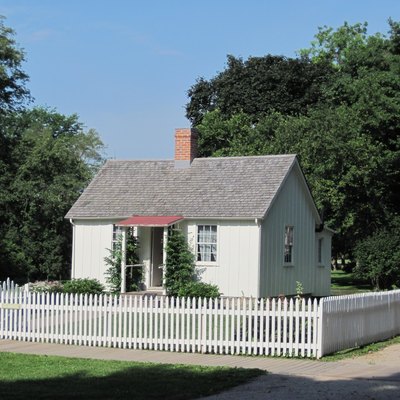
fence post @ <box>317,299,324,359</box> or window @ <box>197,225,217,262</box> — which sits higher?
window @ <box>197,225,217,262</box>

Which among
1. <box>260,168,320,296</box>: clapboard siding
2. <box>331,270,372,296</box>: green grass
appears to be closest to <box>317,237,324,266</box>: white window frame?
<box>260,168,320,296</box>: clapboard siding

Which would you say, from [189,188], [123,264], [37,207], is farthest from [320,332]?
[37,207]

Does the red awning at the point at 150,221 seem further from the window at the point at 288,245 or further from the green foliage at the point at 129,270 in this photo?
the window at the point at 288,245

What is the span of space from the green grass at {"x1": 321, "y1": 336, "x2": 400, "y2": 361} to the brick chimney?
13.4m

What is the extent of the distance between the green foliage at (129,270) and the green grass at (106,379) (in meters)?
12.8

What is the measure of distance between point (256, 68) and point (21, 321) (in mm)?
37884

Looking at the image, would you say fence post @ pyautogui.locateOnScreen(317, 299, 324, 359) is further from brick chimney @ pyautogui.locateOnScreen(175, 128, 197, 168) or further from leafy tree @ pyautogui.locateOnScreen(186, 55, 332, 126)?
leafy tree @ pyautogui.locateOnScreen(186, 55, 332, 126)

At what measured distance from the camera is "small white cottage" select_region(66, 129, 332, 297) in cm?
2606

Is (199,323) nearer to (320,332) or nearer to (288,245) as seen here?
(320,332)

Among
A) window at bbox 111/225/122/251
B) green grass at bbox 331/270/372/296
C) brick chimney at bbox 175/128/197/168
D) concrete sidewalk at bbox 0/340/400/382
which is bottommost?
concrete sidewalk at bbox 0/340/400/382

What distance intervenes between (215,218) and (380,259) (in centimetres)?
1038

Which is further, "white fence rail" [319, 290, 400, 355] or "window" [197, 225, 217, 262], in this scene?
"window" [197, 225, 217, 262]

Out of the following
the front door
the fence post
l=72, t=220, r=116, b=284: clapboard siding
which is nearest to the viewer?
the fence post

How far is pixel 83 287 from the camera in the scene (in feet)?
85.2
